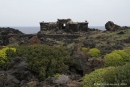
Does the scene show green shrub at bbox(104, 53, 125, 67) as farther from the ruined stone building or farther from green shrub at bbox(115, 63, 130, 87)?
the ruined stone building

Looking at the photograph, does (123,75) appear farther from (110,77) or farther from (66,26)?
(66,26)

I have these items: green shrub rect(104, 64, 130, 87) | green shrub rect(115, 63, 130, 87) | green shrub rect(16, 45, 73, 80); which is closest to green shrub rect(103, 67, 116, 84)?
green shrub rect(104, 64, 130, 87)

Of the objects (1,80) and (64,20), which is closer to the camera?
(1,80)

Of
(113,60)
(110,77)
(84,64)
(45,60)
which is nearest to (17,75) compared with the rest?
(45,60)

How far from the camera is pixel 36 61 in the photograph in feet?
46.4

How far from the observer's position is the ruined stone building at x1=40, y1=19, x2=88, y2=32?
181 ft

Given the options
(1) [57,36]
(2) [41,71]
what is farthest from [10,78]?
(1) [57,36]

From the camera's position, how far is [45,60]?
14.4 m

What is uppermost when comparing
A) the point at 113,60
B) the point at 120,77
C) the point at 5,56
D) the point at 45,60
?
the point at 120,77

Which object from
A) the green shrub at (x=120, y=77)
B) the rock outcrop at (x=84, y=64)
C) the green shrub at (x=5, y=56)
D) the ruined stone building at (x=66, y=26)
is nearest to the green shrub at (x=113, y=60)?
the rock outcrop at (x=84, y=64)

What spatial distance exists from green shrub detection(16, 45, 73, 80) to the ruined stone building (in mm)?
38957

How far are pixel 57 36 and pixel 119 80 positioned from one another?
3891cm

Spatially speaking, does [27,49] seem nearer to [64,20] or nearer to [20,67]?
[20,67]

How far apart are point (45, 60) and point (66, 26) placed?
137 ft
